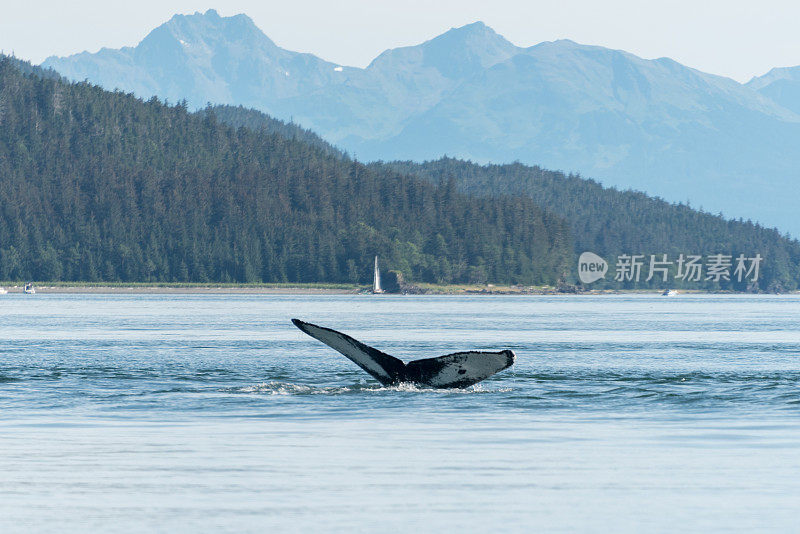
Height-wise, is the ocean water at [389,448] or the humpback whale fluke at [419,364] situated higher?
the humpback whale fluke at [419,364]

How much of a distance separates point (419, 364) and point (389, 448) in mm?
13022

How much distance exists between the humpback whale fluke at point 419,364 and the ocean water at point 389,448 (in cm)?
68

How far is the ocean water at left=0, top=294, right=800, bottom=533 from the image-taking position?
76.8 ft

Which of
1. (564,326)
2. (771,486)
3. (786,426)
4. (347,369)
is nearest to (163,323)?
(564,326)

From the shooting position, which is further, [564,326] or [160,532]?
[564,326]

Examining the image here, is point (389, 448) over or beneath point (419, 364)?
beneath

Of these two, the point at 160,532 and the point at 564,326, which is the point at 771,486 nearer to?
the point at 160,532

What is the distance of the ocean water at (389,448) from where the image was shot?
2342 centimetres

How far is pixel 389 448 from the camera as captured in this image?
32.7 metres

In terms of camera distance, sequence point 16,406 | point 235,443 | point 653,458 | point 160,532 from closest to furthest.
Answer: point 160,532, point 653,458, point 235,443, point 16,406

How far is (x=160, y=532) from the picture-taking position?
851 inches

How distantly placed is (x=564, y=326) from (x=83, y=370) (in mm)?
81805

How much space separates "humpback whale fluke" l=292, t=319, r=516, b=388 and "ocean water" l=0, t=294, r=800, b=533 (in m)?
0.68

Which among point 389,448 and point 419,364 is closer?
point 389,448
